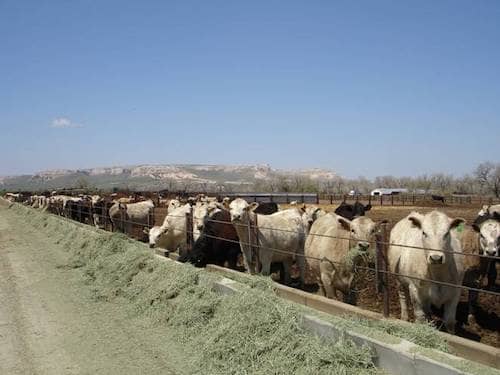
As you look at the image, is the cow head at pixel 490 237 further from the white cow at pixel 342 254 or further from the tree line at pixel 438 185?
the tree line at pixel 438 185

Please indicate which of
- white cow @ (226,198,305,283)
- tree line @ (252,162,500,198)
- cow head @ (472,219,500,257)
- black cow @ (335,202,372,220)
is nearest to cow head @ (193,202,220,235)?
white cow @ (226,198,305,283)

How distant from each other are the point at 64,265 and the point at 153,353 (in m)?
7.55

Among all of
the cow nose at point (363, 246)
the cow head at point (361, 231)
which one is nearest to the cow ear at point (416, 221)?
the cow nose at point (363, 246)

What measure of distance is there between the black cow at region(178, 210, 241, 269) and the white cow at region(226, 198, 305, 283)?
0.82 metres

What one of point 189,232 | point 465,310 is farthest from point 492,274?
point 189,232

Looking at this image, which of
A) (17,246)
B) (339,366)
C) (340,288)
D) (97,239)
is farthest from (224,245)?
(17,246)

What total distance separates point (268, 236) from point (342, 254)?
2.06 m

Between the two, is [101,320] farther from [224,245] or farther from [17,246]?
[17,246]

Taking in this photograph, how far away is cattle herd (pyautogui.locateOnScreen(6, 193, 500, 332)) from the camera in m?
6.50

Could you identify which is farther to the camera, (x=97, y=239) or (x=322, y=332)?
(x=97, y=239)

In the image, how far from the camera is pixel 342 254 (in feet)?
27.2

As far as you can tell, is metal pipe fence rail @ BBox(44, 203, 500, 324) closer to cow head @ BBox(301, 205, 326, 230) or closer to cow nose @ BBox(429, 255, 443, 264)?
cow nose @ BBox(429, 255, 443, 264)

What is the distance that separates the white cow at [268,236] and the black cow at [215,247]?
82cm

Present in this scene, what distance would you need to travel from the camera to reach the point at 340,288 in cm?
817
